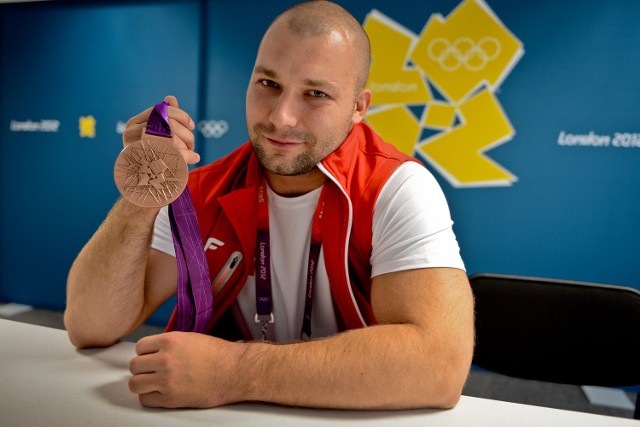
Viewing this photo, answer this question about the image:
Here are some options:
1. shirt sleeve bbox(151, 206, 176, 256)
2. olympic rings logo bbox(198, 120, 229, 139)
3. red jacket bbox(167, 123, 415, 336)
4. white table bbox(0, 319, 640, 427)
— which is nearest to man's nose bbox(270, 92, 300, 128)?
red jacket bbox(167, 123, 415, 336)

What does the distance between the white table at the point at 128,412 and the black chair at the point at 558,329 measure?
23.1 inches

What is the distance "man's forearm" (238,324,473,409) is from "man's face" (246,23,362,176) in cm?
46

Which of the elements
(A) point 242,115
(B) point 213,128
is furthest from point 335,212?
(B) point 213,128

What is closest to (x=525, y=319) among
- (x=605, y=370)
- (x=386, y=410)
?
(x=605, y=370)

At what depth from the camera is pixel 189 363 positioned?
787 millimetres

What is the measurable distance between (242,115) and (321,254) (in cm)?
244

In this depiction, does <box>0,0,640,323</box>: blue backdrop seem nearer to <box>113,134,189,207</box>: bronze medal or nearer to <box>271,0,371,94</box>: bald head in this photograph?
<box>271,0,371,94</box>: bald head

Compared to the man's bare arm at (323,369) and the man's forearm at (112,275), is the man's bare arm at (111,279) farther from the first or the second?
the man's bare arm at (323,369)

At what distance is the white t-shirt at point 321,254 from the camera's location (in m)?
0.98

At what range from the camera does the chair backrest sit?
4.29ft

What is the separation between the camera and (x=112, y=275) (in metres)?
1.06

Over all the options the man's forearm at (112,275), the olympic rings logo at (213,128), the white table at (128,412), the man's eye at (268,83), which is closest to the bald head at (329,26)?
the man's eye at (268,83)

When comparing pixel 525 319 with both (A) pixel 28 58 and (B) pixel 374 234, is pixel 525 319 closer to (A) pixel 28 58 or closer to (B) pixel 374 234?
(B) pixel 374 234

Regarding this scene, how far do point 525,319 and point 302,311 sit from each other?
641 mm
